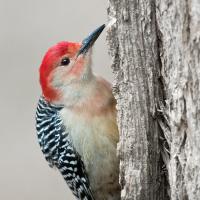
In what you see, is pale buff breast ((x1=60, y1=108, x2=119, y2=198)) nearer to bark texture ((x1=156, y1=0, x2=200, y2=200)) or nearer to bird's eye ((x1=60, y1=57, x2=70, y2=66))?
bird's eye ((x1=60, y1=57, x2=70, y2=66))

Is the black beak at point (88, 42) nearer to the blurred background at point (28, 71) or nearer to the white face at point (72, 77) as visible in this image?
the white face at point (72, 77)

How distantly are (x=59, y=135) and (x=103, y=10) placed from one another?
4896 mm

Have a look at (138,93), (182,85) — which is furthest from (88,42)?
(182,85)

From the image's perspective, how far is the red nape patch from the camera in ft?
20.9

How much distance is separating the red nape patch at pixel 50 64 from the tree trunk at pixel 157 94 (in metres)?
0.92

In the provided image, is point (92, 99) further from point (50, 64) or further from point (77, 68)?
point (50, 64)

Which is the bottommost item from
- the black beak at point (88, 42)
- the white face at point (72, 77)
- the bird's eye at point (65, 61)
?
the white face at point (72, 77)

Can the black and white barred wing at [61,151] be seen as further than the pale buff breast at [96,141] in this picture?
Yes

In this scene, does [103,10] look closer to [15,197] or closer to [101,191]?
[15,197]

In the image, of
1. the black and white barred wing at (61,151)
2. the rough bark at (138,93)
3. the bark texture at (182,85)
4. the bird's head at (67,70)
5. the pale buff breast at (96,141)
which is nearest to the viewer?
the bark texture at (182,85)

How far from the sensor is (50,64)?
21.0 ft

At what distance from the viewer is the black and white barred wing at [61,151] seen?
6.27m

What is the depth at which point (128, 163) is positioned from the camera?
18.2 feet

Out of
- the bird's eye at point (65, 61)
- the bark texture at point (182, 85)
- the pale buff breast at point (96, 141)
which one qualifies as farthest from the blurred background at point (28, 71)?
the bark texture at point (182, 85)
